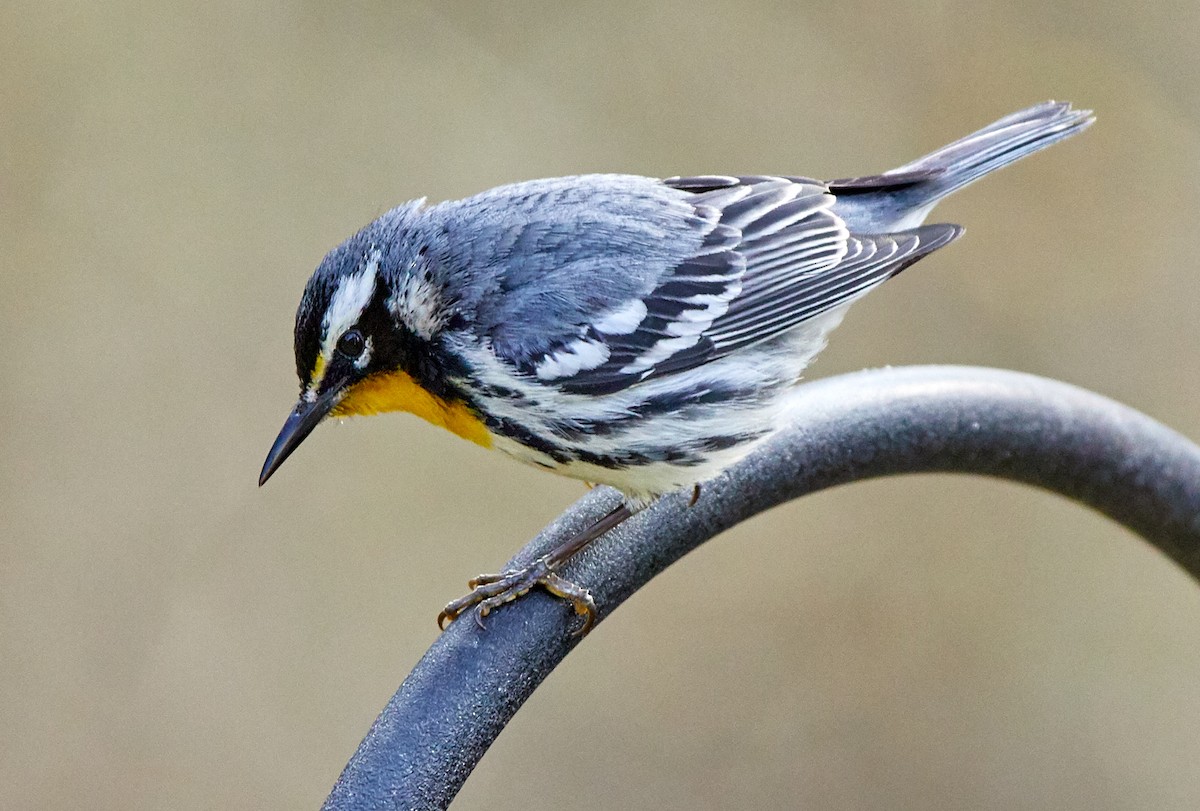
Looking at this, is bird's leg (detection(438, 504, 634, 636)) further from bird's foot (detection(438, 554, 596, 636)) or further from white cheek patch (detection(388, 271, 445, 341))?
white cheek patch (detection(388, 271, 445, 341))

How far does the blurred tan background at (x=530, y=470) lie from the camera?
17.4 ft

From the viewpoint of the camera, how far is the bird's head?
290cm

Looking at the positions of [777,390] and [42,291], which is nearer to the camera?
[777,390]

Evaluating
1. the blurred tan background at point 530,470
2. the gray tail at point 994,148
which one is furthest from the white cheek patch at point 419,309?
the blurred tan background at point 530,470

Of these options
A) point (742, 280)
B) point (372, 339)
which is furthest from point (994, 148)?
point (372, 339)

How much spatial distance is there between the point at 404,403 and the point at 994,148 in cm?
160

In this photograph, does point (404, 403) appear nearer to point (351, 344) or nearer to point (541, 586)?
point (351, 344)

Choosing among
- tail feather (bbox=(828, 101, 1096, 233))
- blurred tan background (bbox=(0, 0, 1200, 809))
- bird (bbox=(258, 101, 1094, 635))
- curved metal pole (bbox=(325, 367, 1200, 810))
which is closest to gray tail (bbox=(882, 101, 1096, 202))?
tail feather (bbox=(828, 101, 1096, 233))

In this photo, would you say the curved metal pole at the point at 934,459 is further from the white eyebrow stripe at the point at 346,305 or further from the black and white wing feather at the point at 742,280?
the white eyebrow stripe at the point at 346,305

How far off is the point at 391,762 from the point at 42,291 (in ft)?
13.3

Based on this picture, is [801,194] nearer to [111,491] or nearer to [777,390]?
[777,390]

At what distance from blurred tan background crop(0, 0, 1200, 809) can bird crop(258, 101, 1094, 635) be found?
243cm

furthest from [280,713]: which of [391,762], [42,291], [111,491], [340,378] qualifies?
[391,762]

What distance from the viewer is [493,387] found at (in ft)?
9.78
